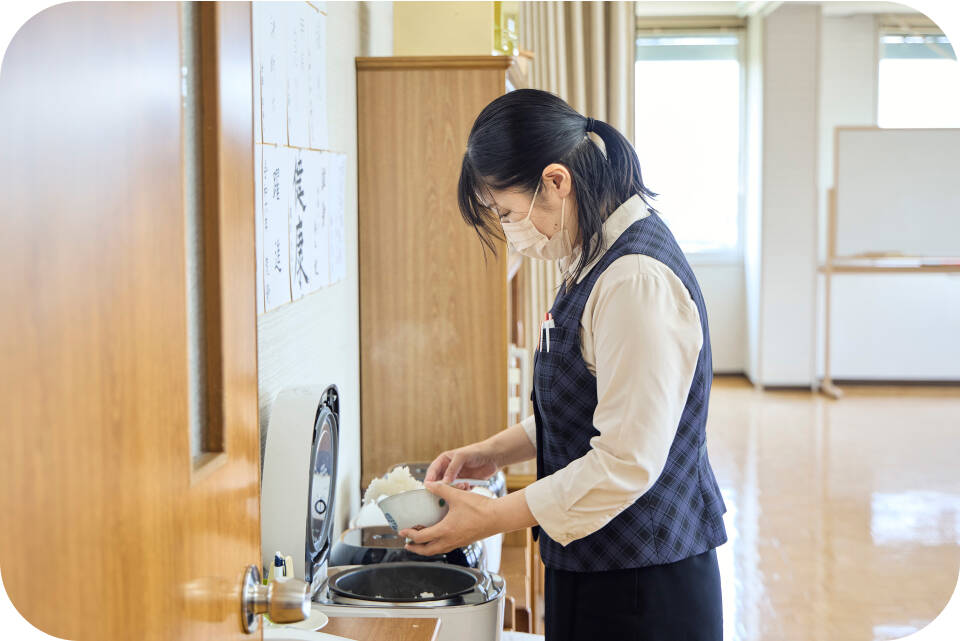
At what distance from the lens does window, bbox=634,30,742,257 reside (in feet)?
25.1

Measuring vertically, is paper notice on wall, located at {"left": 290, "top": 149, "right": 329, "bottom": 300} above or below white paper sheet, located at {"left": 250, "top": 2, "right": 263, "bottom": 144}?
below

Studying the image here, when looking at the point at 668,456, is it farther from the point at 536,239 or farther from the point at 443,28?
the point at 443,28

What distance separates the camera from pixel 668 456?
4.33ft

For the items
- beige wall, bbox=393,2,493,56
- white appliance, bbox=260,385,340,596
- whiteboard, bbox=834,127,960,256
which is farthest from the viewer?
whiteboard, bbox=834,127,960,256

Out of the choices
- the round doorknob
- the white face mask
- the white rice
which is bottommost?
the white rice

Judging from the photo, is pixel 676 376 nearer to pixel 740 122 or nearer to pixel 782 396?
pixel 782 396

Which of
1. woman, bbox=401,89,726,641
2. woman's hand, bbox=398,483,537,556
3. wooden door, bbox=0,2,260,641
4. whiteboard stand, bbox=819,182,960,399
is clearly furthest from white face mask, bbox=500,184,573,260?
whiteboard stand, bbox=819,182,960,399

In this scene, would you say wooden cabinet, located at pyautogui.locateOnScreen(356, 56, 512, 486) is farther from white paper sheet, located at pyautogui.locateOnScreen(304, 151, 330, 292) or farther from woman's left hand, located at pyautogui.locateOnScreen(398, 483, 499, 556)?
woman's left hand, located at pyautogui.locateOnScreen(398, 483, 499, 556)

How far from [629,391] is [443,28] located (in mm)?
1874

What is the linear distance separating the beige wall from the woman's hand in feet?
5.40

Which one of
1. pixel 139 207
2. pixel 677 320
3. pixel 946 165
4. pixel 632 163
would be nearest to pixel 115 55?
pixel 139 207

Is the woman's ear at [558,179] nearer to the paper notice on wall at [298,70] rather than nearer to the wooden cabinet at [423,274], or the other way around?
the paper notice on wall at [298,70]

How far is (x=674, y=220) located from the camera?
25.8 ft

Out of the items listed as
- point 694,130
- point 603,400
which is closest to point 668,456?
point 603,400
